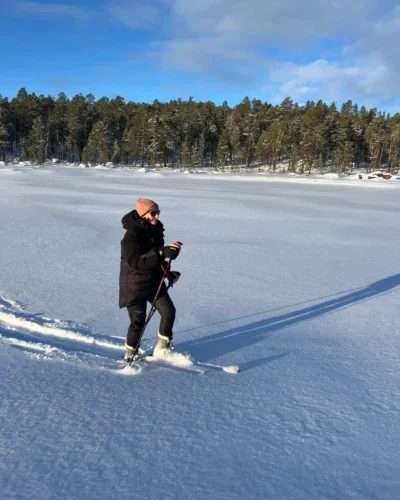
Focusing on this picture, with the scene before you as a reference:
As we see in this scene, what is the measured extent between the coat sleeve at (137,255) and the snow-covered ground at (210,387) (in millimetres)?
995

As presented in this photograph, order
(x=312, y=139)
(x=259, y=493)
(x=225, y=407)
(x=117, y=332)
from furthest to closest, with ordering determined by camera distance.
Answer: (x=312, y=139), (x=117, y=332), (x=225, y=407), (x=259, y=493)

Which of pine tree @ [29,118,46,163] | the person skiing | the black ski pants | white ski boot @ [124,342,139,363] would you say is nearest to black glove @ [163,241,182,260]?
the person skiing

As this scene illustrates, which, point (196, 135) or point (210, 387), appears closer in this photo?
point (210, 387)

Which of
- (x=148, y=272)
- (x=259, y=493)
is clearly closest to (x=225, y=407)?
(x=259, y=493)

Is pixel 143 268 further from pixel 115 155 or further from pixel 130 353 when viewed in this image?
pixel 115 155

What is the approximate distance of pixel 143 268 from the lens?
346cm

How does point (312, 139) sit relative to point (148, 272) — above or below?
above

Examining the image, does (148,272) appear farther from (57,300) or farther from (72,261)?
(72,261)

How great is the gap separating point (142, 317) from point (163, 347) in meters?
0.39

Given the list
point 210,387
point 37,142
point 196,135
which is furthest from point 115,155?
point 210,387

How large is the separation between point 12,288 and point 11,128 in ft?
244

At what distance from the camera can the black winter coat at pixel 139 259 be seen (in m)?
3.44

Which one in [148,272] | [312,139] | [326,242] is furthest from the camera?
[312,139]

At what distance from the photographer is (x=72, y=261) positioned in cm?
736
